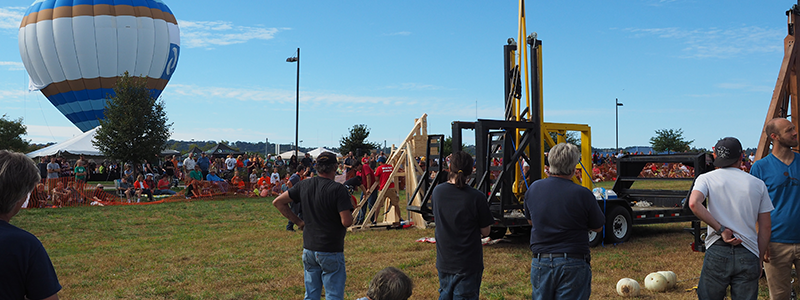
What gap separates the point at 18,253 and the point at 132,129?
29703 millimetres

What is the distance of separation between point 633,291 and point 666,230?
631 centimetres

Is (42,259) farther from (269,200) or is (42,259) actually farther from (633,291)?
(269,200)

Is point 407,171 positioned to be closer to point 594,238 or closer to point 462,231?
point 594,238

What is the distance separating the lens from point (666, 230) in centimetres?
1200

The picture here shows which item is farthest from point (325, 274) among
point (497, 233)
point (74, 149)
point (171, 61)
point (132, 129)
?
point (171, 61)

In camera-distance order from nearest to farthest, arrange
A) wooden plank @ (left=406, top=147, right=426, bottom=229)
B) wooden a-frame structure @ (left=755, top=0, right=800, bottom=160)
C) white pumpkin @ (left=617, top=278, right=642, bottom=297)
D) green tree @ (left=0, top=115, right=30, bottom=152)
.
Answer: wooden a-frame structure @ (left=755, top=0, right=800, bottom=160)
white pumpkin @ (left=617, top=278, right=642, bottom=297)
wooden plank @ (left=406, top=147, right=426, bottom=229)
green tree @ (left=0, top=115, right=30, bottom=152)

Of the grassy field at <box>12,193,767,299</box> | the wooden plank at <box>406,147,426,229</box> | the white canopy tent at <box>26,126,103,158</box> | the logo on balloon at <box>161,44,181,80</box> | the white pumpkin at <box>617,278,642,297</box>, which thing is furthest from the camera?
the logo on balloon at <box>161,44,181,80</box>

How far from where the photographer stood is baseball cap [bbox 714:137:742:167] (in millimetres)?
3832

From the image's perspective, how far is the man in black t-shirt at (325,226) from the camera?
4562 millimetres

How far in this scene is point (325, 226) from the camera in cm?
459

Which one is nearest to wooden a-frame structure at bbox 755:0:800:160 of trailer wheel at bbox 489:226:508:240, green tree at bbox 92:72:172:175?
trailer wheel at bbox 489:226:508:240

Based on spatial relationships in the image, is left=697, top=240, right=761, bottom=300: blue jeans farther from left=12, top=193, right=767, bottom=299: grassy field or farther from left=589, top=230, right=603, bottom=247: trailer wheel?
left=589, top=230, right=603, bottom=247: trailer wheel

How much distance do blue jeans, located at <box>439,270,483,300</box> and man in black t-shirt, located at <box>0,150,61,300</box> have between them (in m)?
2.62

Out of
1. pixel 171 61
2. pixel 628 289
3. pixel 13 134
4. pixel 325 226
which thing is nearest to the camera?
pixel 325 226
